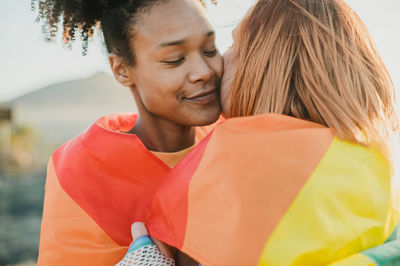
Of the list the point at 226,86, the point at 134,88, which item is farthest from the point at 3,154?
the point at 226,86

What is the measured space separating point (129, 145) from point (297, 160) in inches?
39.7

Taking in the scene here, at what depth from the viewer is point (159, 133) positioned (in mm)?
2441

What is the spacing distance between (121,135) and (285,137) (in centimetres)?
100

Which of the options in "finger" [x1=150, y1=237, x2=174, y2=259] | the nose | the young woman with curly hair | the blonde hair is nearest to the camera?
the blonde hair

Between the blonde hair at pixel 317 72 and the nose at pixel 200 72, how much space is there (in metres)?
0.26

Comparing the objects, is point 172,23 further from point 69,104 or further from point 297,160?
point 69,104

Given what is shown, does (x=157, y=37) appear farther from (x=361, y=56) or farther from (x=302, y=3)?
(x=361, y=56)

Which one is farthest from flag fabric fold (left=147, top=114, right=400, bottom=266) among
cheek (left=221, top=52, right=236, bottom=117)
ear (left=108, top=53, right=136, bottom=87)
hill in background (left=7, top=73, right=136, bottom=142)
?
hill in background (left=7, top=73, right=136, bottom=142)

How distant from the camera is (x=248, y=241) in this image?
1.29 metres

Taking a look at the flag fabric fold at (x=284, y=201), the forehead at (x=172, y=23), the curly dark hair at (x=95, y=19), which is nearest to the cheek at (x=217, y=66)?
the forehead at (x=172, y=23)

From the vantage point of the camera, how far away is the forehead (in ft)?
6.85

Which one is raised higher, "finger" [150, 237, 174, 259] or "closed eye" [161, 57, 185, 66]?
"closed eye" [161, 57, 185, 66]

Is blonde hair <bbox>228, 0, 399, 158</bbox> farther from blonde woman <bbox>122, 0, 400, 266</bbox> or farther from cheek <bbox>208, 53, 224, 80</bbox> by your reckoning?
cheek <bbox>208, 53, 224, 80</bbox>

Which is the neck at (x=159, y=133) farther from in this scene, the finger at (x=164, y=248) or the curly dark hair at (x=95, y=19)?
the finger at (x=164, y=248)
